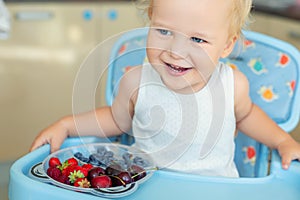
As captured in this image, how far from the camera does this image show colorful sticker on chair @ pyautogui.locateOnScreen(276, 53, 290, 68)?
123cm

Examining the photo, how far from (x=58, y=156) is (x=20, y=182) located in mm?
130

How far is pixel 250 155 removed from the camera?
126 centimetres

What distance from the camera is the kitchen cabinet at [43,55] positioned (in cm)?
220

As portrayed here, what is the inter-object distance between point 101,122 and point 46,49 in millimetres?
1263

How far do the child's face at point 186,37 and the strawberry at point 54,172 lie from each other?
0.80 ft

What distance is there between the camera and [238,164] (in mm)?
1291

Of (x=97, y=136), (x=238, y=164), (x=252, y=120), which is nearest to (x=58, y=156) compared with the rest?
(x=97, y=136)

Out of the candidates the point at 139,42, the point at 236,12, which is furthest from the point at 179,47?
the point at 139,42

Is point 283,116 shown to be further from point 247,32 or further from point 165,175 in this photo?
point 165,175

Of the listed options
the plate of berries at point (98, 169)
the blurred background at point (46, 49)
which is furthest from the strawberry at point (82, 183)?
the blurred background at point (46, 49)

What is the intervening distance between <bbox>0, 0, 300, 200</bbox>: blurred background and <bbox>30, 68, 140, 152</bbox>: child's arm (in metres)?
1.08

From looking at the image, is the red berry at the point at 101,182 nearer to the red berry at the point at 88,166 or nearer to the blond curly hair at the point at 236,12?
the red berry at the point at 88,166

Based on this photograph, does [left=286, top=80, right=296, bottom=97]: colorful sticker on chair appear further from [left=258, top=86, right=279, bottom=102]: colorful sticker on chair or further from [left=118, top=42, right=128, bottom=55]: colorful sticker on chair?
[left=118, top=42, right=128, bottom=55]: colorful sticker on chair

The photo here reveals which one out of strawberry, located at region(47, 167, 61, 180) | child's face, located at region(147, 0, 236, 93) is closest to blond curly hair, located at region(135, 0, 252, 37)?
child's face, located at region(147, 0, 236, 93)
